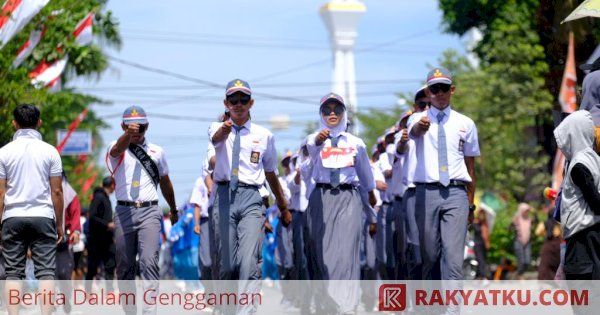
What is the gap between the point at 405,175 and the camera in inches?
595

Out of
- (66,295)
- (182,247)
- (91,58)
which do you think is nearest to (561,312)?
(66,295)

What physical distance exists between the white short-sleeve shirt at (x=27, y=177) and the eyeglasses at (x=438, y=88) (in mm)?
3811

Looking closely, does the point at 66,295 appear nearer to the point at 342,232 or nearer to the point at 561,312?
the point at 342,232

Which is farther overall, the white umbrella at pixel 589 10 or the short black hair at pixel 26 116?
the short black hair at pixel 26 116

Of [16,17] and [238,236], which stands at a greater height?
[16,17]

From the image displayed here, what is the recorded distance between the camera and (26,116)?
13266mm

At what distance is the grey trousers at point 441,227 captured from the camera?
13438mm

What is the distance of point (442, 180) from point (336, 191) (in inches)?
54.4

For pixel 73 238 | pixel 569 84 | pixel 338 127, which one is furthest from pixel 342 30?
pixel 338 127

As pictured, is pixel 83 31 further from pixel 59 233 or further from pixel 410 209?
pixel 410 209

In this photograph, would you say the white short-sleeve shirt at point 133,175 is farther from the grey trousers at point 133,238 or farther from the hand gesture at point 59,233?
the hand gesture at point 59,233

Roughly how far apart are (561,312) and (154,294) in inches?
206

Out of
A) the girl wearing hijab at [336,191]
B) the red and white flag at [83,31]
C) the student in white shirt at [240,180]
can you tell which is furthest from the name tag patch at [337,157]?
the red and white flag at [83,31]

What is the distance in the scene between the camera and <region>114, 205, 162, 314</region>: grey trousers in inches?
560
